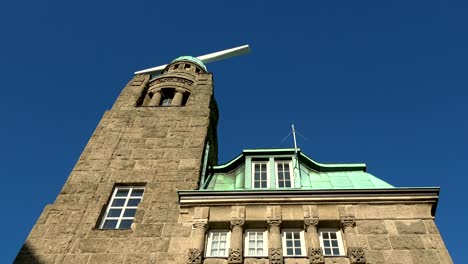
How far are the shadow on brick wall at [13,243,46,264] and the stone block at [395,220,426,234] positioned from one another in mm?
11248

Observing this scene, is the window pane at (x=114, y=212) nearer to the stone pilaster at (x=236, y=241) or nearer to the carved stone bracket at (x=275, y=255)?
the stone pilaster at (x=236, y=241)

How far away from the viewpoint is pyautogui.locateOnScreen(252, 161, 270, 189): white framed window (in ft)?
52.5

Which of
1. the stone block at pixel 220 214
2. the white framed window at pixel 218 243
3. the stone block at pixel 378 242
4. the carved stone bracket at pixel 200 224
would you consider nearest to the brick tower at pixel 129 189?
the carved stone bracket at pixel 200 224

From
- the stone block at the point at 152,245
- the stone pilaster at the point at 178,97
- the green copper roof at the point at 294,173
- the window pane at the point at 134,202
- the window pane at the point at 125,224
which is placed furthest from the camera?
the stone pilaster at the point at 178,97

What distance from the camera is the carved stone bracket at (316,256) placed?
1221 centimetres

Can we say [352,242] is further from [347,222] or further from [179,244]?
[179,244]

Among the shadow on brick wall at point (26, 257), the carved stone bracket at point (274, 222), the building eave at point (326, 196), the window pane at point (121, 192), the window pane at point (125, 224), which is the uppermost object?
the window pane at point (121, 192)

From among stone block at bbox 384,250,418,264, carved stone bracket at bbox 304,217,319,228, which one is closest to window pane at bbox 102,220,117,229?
carved stone bracket at bbox 304,217,319,228

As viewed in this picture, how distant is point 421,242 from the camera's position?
1265cm

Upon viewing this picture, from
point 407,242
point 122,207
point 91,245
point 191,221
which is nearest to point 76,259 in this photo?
point 91,245

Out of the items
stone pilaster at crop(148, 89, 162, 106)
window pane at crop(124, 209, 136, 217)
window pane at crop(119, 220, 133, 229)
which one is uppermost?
stone pilaster at crop(148, 89, 162, 106)

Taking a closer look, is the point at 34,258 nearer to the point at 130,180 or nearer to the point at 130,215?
the point at 130,215

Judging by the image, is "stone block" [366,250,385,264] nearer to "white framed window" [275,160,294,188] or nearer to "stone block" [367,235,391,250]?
"stone block" [367,235,391,250]

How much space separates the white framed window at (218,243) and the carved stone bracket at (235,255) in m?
0.30
